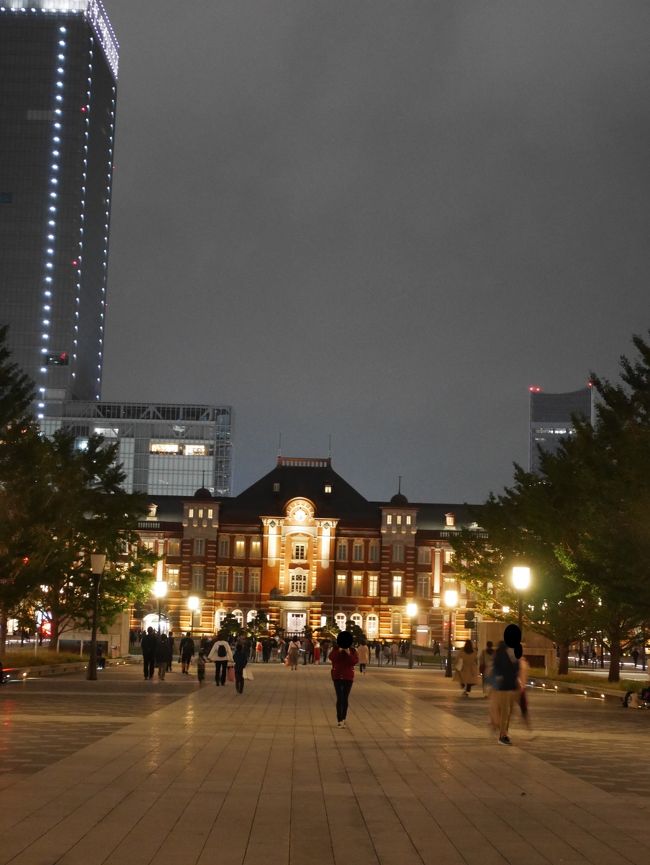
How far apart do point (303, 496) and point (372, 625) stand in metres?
13.6

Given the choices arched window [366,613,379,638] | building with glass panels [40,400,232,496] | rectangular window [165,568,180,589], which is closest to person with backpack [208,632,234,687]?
arched window [366,613,379,638]

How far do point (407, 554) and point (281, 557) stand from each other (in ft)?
38.8

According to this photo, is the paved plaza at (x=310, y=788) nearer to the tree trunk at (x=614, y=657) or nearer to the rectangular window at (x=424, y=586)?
the tree trunk at (x=614, y=657)

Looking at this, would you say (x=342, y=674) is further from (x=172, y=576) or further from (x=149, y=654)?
(x=172, y=576)

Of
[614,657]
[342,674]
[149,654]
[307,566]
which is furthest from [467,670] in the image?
[307,566]

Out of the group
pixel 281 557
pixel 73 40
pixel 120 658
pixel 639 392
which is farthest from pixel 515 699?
pixel 73 40

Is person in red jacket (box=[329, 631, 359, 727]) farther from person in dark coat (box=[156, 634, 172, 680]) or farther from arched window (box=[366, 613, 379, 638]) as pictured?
arched window (box=[366, 613, 379, 638])

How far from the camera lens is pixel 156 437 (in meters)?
193

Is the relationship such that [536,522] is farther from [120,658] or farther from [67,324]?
[67,324]

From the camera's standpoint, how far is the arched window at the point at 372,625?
112 metres

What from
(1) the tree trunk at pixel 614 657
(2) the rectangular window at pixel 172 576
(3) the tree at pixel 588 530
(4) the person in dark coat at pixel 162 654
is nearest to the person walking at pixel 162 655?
(4) the person in dark coat at pixel 162 654

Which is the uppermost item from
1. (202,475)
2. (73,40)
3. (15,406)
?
(73,40)

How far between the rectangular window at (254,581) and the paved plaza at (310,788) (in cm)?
8582

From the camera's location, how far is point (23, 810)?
39.0 ft
